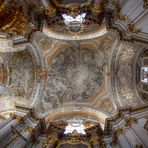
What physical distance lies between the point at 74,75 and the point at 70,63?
85cm

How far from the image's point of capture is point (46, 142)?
16.4 metres

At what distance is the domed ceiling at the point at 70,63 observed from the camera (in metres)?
16.9

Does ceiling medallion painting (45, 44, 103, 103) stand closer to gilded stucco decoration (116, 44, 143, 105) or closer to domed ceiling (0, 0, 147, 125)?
domed ceiling (0, 0, 147, 125)

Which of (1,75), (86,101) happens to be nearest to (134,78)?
(86,101)

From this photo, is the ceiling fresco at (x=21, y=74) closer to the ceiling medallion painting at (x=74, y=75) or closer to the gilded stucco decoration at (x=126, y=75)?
the ceiling medallion painting at (x=74, y=75)

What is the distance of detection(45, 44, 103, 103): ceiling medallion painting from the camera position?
68.0 feet

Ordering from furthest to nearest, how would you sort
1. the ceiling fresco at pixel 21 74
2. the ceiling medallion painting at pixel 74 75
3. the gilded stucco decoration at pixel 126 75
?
the ceiling medallion painting at pixel 74 75
the ceiling fresco at pixel 21 74
the gilded stucco decoration at pixel 126 75

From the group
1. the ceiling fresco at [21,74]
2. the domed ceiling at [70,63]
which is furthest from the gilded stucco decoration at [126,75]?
the ceiling fresco at [21,74]

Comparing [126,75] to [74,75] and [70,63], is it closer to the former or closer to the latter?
[74,75]

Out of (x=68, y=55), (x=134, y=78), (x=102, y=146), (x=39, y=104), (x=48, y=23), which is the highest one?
(x=48, y=23)

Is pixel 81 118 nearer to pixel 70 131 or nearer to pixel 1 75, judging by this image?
pixel 70 131

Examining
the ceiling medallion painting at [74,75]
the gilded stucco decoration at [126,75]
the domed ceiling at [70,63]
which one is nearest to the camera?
the domed ceiling at [70,63]

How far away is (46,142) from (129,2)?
319 inches

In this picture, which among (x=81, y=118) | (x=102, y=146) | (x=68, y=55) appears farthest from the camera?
(x=68, y=55)
